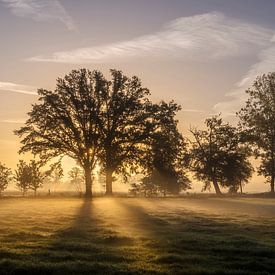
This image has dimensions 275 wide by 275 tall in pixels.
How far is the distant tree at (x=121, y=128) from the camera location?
229ft

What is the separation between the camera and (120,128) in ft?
233

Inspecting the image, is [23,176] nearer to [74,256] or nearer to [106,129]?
[106,129]

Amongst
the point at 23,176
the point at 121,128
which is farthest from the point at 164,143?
the point at 23,176

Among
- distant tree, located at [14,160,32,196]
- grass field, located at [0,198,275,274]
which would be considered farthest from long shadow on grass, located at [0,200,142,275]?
distant tree, located at [14,160,32,196]

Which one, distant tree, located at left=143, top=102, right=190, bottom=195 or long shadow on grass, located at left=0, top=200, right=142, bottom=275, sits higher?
distant tree, located at left=143, top=102, right=190, bottom=195

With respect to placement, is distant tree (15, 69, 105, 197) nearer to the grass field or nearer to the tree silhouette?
the tree silhouette

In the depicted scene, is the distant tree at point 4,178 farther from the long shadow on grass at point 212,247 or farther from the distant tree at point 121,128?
the long shadow on grass at point 212,247

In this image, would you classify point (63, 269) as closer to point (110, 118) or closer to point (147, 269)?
point (147, 269)

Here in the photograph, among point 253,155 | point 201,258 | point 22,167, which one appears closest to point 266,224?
point 201,258

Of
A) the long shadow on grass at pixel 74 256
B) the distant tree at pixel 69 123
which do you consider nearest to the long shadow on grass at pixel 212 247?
the long shadow on grass at pixel 74 256

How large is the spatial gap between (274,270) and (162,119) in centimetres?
5700

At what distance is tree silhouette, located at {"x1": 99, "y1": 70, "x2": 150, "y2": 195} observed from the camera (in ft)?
229

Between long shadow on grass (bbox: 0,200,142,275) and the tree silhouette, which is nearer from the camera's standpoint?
long shadow on grass (bbox: 0,200,142,275)

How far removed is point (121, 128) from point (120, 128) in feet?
0.56
